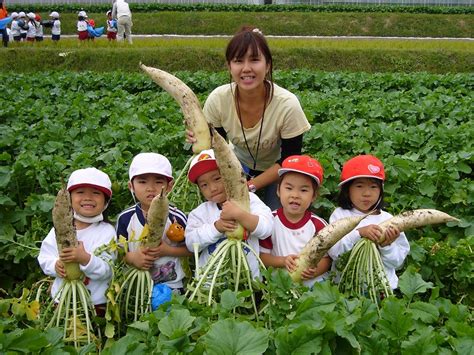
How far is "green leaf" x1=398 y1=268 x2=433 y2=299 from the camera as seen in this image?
267cm

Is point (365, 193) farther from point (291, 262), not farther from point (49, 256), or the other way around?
point (49, 256)

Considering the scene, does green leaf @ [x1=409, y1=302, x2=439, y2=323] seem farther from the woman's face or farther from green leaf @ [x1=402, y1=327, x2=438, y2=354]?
the woman's face

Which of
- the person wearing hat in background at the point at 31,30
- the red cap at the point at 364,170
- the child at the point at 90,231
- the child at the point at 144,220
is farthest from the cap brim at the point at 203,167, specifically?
the person wearing hat in background at the point at 31,30

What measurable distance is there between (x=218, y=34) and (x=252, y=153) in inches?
865

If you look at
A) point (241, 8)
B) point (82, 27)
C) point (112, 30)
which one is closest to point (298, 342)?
point (82, 27)

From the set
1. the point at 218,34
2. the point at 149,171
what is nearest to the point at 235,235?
the point at 149,171

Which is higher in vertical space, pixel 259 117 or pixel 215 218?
pixel 259 117

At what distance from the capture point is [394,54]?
17.4 meters

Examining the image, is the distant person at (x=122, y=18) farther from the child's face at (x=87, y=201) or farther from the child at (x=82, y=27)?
the child's face at (x=87, y=201)

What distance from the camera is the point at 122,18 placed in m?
19.5

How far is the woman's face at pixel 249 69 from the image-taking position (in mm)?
A: 3820

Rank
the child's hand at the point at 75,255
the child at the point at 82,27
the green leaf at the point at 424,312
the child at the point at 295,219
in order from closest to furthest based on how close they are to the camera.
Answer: the green leaf at the point at 424,312 → the child's hand at the point at 75,255 → the child at the point at 295,219 → the child at the point at 82,27

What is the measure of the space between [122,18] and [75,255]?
17.5 metres

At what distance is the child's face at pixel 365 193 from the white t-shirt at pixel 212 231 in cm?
55
